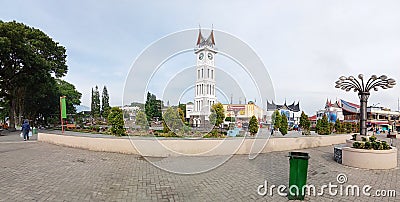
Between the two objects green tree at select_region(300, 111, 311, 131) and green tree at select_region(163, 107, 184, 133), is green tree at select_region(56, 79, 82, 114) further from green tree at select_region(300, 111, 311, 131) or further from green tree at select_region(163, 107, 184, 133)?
green tree at select_region(300, 111, 311, 131)

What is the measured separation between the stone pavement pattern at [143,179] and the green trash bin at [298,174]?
0.29 meters

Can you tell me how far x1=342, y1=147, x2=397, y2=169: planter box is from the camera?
738 centimetres

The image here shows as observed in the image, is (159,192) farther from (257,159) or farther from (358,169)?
(358,169)

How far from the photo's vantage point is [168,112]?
18219 millimetres

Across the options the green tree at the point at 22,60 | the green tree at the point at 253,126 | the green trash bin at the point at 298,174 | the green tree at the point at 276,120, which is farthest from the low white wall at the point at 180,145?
the green tree at the point at 22,60

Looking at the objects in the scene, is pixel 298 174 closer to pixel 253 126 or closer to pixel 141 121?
pixel 253 126

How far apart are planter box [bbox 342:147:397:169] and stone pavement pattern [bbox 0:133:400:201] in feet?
1.06

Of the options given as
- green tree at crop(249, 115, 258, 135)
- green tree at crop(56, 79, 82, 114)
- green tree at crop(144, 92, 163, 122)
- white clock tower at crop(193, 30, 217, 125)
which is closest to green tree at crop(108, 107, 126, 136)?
white clock tower at crop(193, 30, 217, 125)

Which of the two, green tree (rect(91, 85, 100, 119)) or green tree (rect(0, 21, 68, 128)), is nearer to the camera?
green tree (rect(0, 21, 68, 128))

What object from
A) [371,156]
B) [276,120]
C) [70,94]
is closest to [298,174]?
[371,156]

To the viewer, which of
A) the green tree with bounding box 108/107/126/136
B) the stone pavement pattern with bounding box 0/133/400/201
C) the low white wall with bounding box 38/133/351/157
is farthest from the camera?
the green tree with bounding box 108/107/126/136

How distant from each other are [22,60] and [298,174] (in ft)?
86.3

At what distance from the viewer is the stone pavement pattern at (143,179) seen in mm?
4746

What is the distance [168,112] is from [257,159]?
34.2ft
